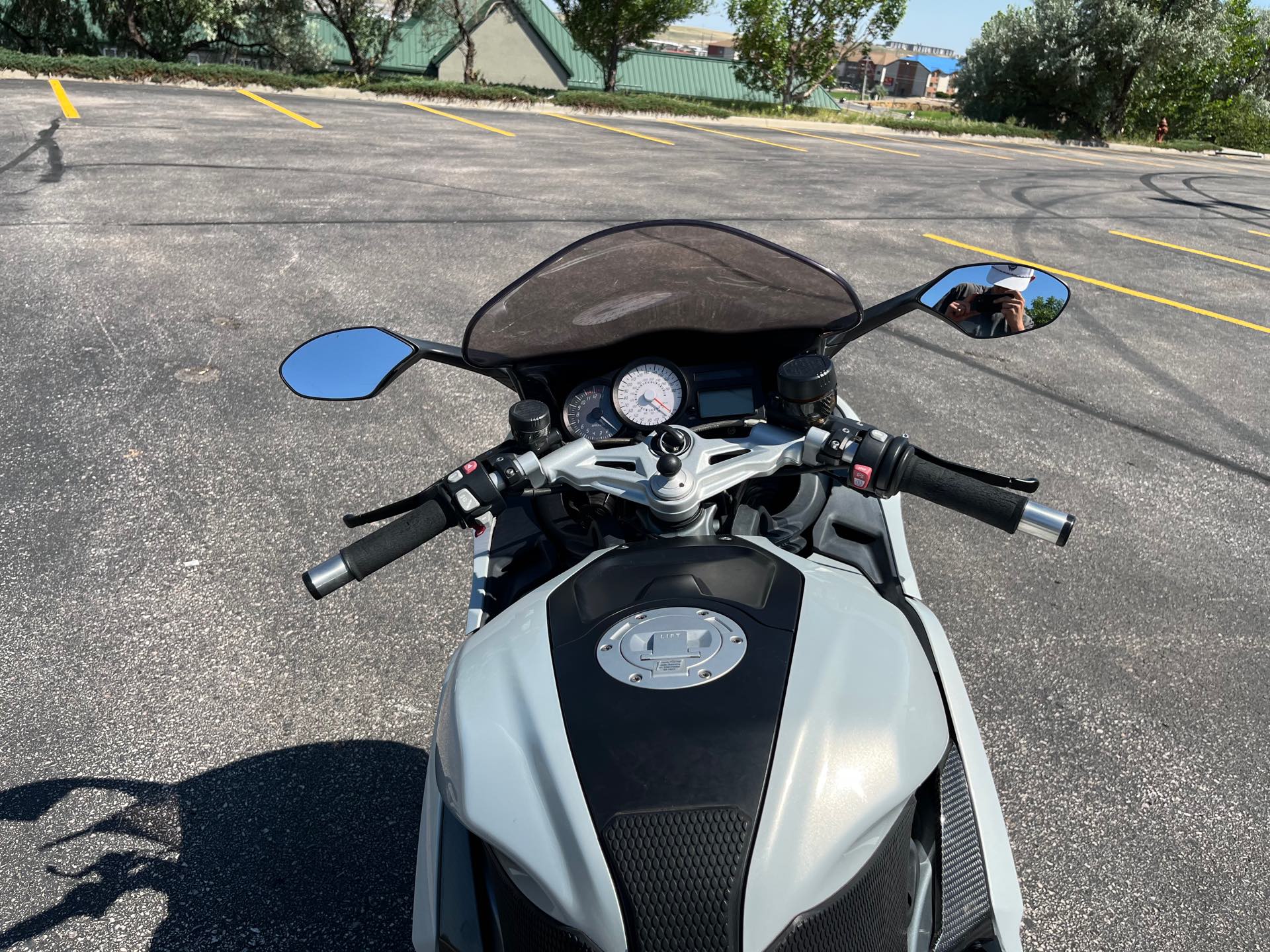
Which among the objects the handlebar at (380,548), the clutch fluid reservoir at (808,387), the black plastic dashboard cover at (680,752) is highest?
the clutch fluid reservoir at (808,387)

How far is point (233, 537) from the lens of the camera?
429cm

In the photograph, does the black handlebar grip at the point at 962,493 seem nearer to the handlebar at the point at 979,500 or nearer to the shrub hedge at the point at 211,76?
the handlebar at the point at 979,500

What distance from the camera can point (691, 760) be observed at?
4.31 ft

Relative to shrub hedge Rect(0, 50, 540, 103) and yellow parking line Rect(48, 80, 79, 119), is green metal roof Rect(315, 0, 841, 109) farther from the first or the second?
yellow parking line Rect(48, 80, 79, 119)

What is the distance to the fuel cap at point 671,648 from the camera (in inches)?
56.4

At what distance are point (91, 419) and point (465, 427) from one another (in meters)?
2.08

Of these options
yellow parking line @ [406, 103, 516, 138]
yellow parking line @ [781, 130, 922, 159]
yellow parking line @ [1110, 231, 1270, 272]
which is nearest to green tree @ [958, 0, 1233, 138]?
yellow parking line @ [781, 130, 922, 159]

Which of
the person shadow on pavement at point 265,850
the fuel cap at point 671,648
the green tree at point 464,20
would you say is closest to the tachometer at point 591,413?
the fuel cap at point 671,648

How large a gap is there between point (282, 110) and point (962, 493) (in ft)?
62.9

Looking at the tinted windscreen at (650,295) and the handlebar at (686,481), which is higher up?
the tinted windscreen at (650,295)

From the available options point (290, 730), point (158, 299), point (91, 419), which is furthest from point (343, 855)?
point (158, 299)

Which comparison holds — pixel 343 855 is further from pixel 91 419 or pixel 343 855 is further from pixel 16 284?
pixel 16 284

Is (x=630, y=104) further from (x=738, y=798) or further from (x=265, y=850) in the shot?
(x=738, y=798)

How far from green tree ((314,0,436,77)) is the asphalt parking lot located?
734 inches
